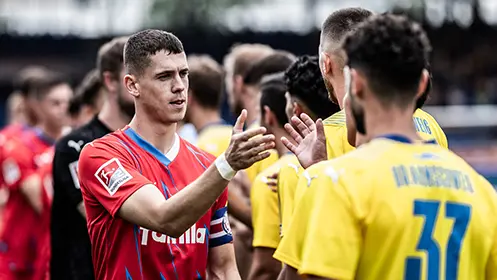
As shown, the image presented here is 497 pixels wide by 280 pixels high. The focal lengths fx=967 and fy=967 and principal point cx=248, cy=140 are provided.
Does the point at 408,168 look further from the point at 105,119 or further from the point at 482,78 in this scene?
the point at 482,78

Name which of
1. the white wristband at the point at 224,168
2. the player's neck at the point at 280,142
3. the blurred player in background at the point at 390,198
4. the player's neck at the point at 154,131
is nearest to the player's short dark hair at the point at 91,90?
the player's neck at the point at 280,142

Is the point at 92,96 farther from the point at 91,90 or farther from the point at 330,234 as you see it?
the point at 330,234

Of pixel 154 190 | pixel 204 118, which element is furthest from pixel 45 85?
pixel 154 190

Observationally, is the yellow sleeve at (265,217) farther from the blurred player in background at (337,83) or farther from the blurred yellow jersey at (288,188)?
the blurred player in background at (337,83)

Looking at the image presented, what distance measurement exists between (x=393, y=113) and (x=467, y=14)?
2165 cm

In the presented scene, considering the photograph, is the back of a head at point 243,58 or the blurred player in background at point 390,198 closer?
the blurred player in background at point 390,198

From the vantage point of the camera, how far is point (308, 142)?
4.54 meters

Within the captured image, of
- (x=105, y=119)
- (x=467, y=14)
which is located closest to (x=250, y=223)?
(x=105, y=119)

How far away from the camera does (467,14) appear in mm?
24547

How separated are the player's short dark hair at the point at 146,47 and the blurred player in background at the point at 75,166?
152 centimetres

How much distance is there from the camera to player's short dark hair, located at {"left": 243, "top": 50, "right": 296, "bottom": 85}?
792 centimetres

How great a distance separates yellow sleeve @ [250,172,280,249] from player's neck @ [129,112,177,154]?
1.16 m

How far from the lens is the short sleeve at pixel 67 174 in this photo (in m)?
6.76

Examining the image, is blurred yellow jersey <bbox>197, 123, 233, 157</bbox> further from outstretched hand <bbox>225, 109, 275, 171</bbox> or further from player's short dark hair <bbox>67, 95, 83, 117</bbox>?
outstretched hand <bbox>225, 109, 275, 171</bbox>
